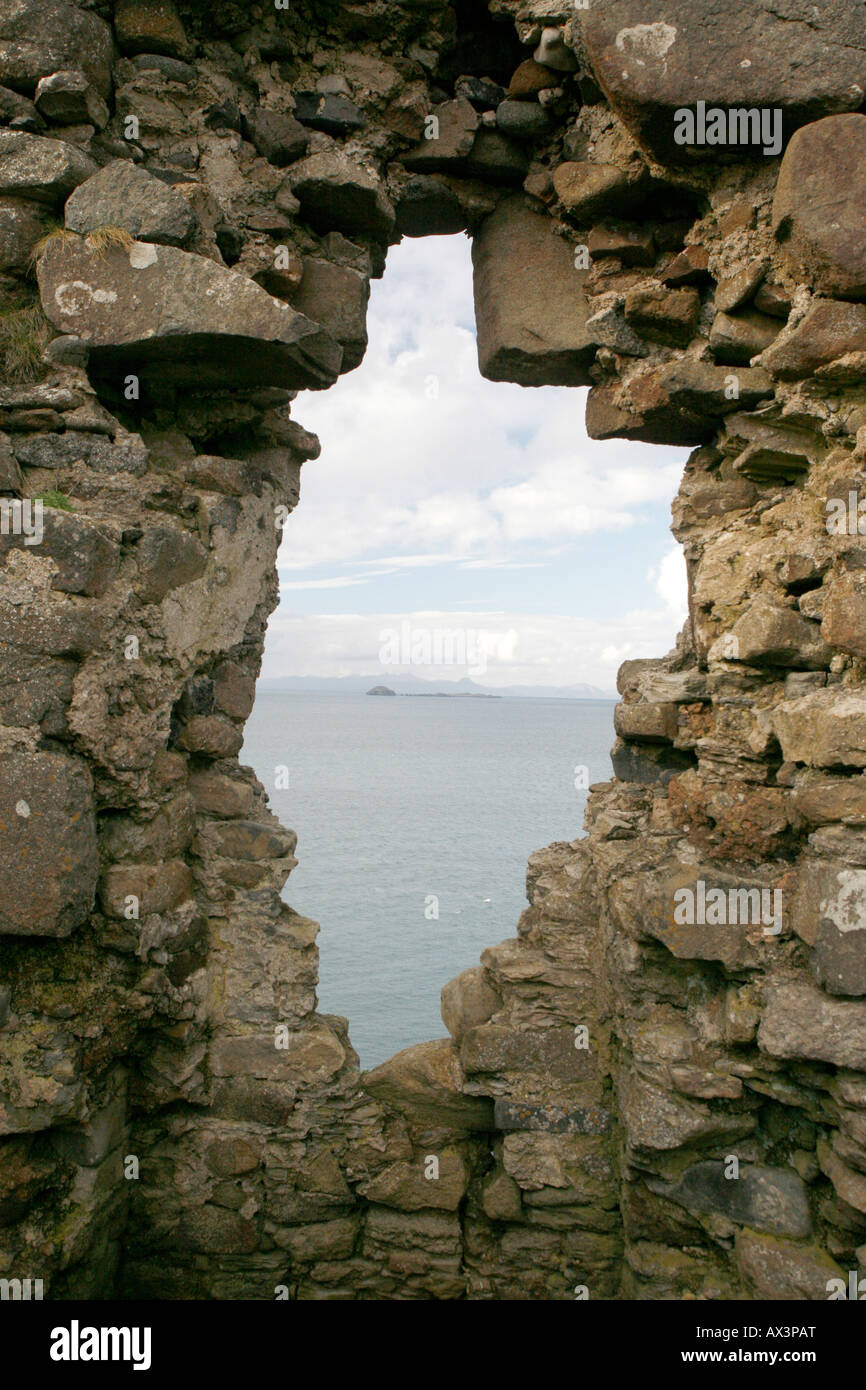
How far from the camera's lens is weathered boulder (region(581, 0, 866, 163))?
353 cm

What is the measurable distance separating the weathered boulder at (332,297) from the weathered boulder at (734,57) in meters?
1.37

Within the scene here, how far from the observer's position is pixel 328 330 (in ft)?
14.1

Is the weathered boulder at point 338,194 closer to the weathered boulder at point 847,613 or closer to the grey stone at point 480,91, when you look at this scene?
the grey stone at point 480,91

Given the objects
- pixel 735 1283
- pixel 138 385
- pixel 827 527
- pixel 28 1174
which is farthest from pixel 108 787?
pixel 735 1283

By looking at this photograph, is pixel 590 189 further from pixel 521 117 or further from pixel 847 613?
pixel 847 613

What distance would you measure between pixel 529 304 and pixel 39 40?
2268mm

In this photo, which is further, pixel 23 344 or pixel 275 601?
pixel 275 601

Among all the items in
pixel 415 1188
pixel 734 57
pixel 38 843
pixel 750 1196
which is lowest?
pixel 415 1188

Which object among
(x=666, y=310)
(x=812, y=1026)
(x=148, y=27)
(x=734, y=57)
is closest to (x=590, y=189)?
(x=666, y=310)

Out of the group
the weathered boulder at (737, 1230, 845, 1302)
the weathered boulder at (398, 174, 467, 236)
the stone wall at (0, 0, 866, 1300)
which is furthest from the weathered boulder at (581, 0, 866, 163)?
the weathered boulder at (737, 1230, 845, 1302)

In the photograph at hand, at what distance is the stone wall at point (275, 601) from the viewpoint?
11.6 feet

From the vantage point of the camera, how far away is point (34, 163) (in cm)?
383

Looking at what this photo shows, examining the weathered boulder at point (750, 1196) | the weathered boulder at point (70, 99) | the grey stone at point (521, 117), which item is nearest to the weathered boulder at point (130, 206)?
the weathered boulder at point (70, 99)

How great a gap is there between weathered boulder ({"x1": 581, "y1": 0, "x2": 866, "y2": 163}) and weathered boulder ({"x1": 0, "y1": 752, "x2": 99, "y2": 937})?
3432 millimetres
